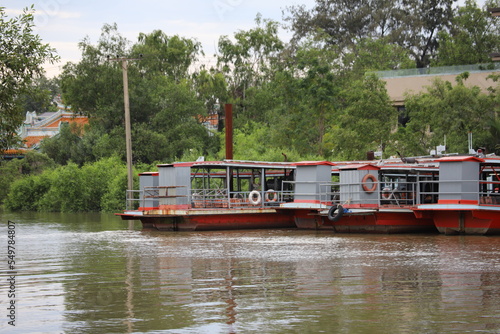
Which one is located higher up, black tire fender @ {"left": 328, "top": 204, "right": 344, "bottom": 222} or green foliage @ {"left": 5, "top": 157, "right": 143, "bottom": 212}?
green foliage @ {"left": 5, "top": 157, "right": 143, "bottom": 212}

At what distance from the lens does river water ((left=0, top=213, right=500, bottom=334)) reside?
10172 mm

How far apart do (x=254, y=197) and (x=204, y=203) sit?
7.95ft

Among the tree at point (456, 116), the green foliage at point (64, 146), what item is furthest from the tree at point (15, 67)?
the green foliage at point (64, 146)

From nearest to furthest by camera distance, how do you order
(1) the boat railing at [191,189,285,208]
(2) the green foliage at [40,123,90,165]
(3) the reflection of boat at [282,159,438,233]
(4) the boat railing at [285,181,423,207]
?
(3) the reflection of boat at [282,159,438,233], (4) the boat railing at [285,181,423,207], (1) the boat railing at [191,189,285,208], (2) the green foliage at [40,123,90,165]

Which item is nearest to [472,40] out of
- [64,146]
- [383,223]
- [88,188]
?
[88,188]

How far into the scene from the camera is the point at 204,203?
3067 cm

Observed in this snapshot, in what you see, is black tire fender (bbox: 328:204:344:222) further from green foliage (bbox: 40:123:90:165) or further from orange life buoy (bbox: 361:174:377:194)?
green foliage (bbox: 40:123:90:165)

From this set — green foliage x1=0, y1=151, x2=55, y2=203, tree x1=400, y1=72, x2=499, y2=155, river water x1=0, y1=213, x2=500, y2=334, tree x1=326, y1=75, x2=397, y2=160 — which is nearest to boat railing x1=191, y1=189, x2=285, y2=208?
river water x1=0, y1=213, x2=500, y2=334

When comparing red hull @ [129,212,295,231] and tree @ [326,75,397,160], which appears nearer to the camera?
red hull @ [129,212,295,231]

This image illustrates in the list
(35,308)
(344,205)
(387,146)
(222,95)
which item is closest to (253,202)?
(344,205)

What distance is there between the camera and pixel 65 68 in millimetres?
58188

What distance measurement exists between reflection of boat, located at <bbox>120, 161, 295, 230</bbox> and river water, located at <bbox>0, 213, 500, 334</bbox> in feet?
20.3

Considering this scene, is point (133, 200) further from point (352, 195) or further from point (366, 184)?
point (366, 184)

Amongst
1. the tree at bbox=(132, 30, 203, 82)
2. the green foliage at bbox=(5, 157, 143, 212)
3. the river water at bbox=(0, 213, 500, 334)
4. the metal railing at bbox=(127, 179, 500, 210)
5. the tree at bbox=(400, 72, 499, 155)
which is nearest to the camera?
the river water at bbox=(0, 213, 500, 334)
